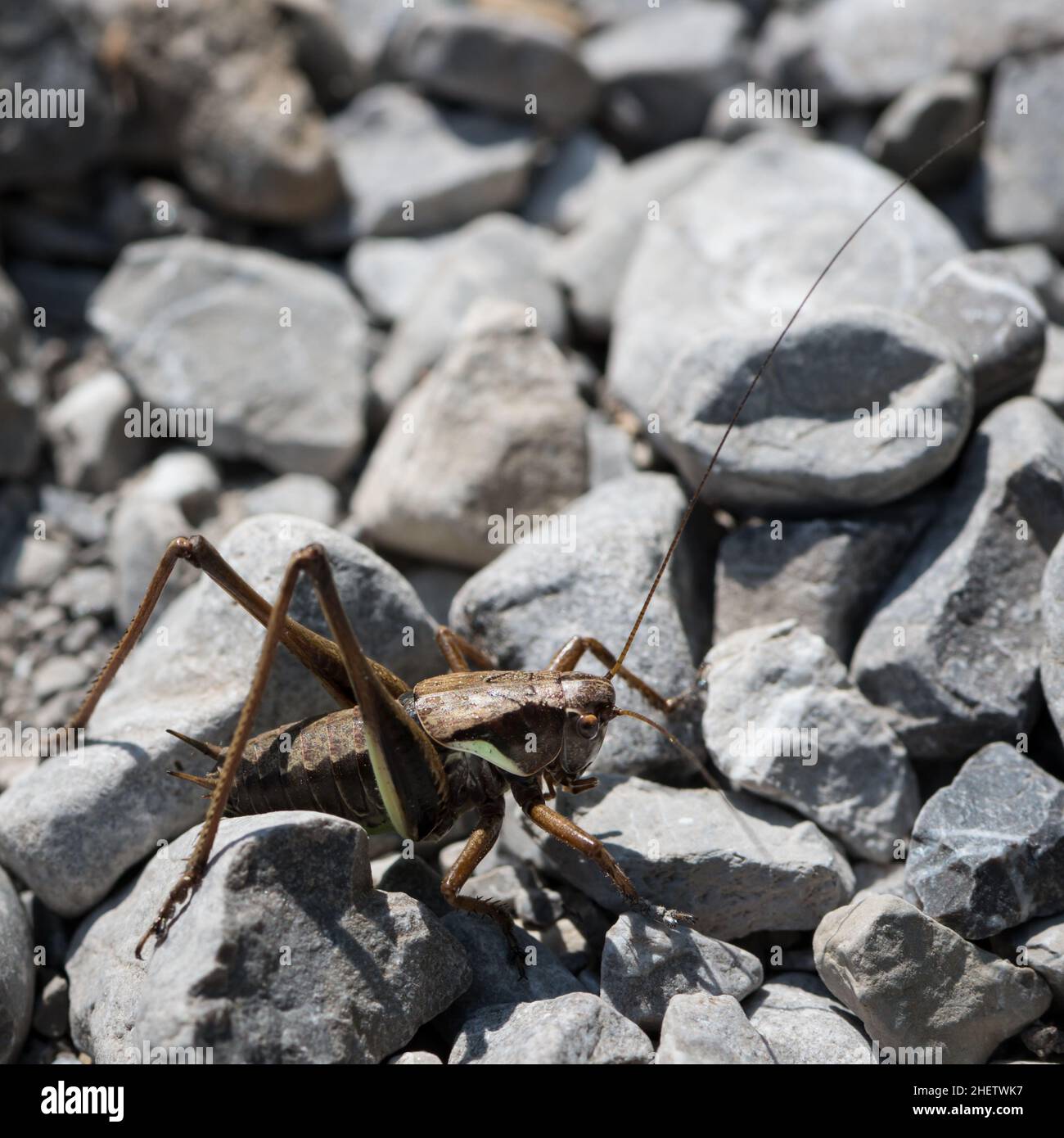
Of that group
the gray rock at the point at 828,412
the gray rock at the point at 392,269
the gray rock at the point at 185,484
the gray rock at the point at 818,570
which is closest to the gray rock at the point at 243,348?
the gray rock at the point at 185,484

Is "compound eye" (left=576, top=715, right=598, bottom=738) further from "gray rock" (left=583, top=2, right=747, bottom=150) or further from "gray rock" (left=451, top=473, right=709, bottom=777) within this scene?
"gray rock" (left=583, top=2, right=747, bottom=150)

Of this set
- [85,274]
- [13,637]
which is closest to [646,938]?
[13,637]

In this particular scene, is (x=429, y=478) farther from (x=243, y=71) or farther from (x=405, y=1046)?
(x=243, y=71)

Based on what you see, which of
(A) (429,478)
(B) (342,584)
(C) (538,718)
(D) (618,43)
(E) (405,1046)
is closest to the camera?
(E) (405,1046)

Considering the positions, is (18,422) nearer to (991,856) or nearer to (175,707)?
(175,707)

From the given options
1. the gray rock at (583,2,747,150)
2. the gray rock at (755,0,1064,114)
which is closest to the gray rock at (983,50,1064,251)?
the gray rock at (755,0,1064,114)

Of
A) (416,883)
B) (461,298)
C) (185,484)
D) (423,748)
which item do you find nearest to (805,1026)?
(416,883)
